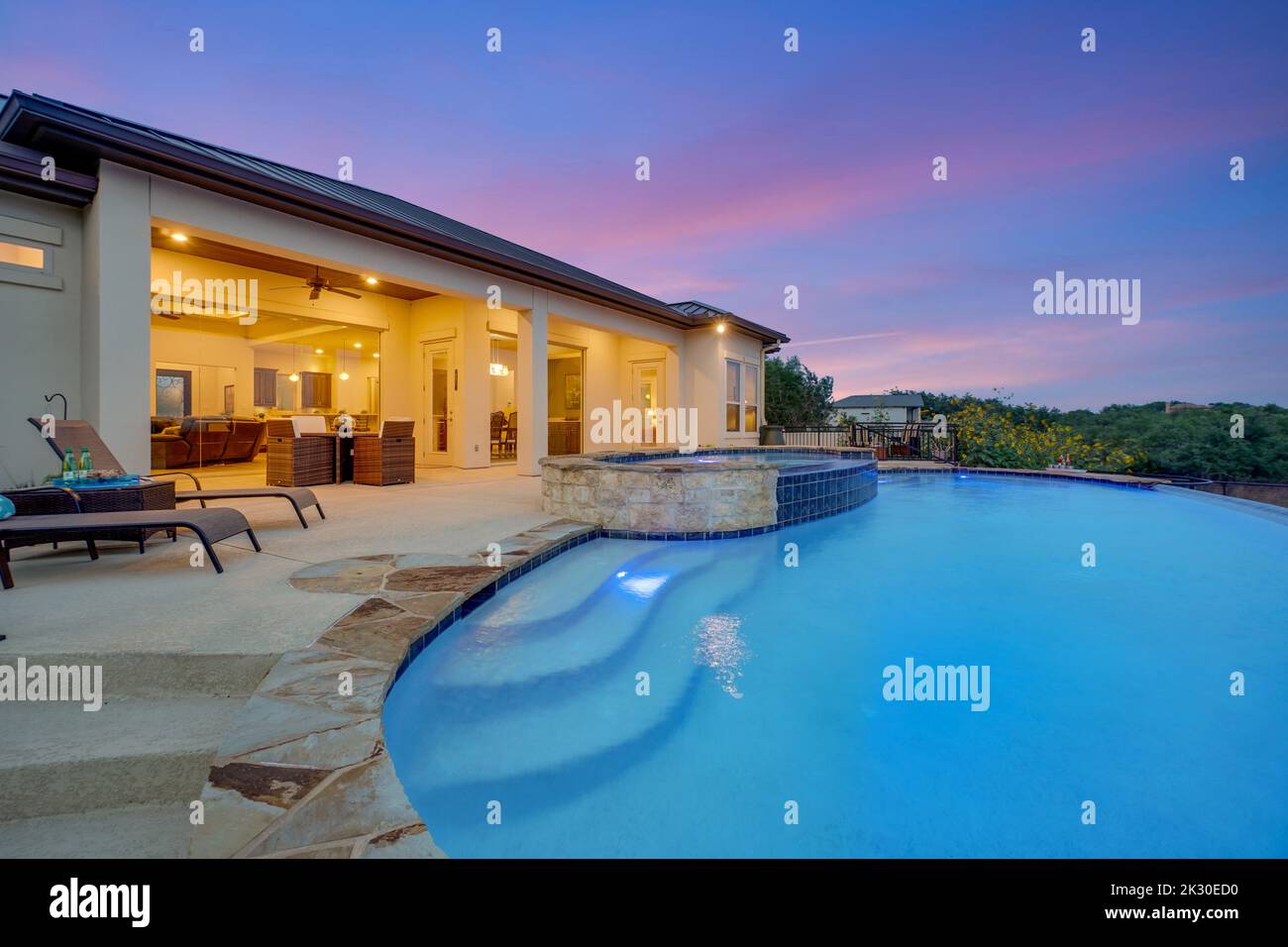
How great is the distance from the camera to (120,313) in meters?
4.93

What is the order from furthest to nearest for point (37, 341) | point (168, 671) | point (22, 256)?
point (37, 341), point (22, 256), point (168, 671)

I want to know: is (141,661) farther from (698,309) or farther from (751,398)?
(751,398)

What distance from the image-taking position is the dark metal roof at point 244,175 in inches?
177

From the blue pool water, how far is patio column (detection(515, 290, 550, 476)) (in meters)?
4.87

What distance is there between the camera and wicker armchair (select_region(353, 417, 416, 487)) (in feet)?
25.4

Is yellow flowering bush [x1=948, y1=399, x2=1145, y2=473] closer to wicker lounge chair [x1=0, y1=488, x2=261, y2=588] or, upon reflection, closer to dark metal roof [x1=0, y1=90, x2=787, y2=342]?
dark metal roof [x1=0, y1=90, x2=787, y2=342]

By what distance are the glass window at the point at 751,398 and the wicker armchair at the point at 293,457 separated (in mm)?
9475

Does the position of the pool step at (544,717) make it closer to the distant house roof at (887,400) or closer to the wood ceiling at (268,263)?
the wood ceiling at (268,263)

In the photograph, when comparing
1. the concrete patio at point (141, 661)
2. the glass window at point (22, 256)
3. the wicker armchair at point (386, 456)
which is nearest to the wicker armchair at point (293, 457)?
the wicker armchair at point (386, 456)

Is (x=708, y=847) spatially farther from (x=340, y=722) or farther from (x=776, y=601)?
(x=776, y=601)

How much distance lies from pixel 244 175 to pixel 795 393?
25.0 meters

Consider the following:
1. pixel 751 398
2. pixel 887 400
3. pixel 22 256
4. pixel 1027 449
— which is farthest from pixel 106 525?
pixel 887 400
